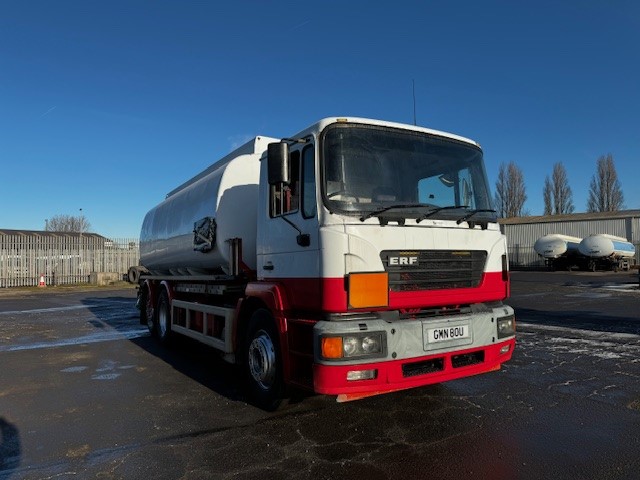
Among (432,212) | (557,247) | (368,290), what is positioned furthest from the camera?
(557,247)

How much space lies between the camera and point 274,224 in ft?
16.9

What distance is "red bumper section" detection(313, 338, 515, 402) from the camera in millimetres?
4004

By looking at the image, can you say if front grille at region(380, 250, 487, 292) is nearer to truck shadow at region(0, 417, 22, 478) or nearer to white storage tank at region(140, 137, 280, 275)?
white storage tank at region(140, 137, 280, 275)

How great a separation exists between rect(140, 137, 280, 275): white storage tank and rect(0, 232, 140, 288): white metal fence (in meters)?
22.7

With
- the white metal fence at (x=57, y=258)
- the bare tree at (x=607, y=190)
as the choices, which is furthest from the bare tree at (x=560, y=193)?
the white metal fence at (x=57, y=258)

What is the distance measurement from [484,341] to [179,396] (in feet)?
12.0

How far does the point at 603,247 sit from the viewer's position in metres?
36.0

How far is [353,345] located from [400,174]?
5.95 feet

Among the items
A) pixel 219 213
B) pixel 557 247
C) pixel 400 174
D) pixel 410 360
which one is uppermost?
pixel 400 174

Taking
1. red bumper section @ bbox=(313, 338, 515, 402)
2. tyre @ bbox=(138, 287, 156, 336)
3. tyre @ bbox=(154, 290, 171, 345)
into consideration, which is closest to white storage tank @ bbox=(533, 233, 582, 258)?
tyre @ bbox=(138, 287, 156, 336)

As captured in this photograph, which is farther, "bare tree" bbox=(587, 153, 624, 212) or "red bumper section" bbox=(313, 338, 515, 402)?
"bare tree" bbox=(587, 153, 624, 212)

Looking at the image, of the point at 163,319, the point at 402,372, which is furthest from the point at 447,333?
the point at 163,319

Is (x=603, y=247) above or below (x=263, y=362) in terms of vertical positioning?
above

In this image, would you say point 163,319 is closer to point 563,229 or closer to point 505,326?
point 505,326
